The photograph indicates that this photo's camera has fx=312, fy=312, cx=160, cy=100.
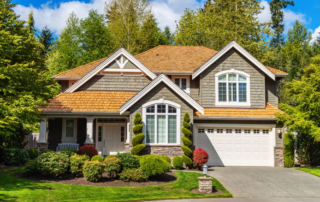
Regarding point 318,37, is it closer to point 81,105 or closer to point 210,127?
point 210,127

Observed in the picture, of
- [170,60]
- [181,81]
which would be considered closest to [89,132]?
[181,81]

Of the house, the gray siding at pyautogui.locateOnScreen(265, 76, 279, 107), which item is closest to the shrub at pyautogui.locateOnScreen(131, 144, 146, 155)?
the house

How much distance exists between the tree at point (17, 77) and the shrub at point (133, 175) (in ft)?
15.7

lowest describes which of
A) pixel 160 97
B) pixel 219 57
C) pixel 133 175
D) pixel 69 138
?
pixel 133 175

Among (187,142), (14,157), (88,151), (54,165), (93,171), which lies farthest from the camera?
(187,142)

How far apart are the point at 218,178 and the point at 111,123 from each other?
8.62 meters

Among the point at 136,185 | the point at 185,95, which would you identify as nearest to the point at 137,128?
the point at 185,95

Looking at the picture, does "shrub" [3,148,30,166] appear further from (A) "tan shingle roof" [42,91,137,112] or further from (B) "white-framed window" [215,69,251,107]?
(B) "white-framed window" [215,69,251,107]

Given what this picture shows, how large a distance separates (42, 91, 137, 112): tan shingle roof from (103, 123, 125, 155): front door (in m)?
2.04

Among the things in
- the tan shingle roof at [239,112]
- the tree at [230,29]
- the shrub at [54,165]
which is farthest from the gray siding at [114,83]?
the tree at [230,29]

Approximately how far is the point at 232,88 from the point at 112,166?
34.1 feet

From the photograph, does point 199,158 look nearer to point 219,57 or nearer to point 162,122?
point 162,122

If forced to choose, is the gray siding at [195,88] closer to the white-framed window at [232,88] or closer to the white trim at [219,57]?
the white trim at [219,57]

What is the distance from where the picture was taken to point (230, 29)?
122ft
